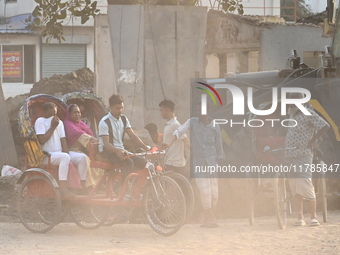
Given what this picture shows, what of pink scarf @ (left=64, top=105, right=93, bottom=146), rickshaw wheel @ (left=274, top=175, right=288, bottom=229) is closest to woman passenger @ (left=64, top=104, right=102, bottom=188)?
pink scarf @ (left=64, top=105, right=93, bottom=146)

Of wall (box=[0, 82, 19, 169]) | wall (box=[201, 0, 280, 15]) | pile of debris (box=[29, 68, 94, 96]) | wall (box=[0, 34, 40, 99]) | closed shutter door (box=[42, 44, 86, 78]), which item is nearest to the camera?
wall (box=[0, 82, 19, 169])

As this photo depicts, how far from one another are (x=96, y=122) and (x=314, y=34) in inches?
325

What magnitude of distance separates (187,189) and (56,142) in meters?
1.84

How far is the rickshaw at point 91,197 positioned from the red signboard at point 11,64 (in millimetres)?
17740

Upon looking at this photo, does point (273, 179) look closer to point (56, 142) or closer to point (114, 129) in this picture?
point (114, 129)

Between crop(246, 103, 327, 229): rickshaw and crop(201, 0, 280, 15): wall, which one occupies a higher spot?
crop(201, 0, 280, 15): wall

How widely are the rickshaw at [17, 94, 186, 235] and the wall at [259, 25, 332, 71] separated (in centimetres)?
808

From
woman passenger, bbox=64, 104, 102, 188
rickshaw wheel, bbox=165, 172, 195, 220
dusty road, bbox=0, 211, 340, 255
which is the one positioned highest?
woman passenger, bbox=64, 104, 102, 188

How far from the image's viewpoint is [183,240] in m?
6.97

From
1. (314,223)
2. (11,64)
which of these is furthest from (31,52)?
(314,223)

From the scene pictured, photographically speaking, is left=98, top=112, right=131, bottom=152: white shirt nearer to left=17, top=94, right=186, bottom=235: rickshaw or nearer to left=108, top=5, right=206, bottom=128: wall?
left=17, top=94, right=186, bottom=235: rickshaw

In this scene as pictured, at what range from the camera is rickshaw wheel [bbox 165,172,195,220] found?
724 cm

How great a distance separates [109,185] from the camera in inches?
301

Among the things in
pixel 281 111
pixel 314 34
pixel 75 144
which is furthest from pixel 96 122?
pixel 314 34
